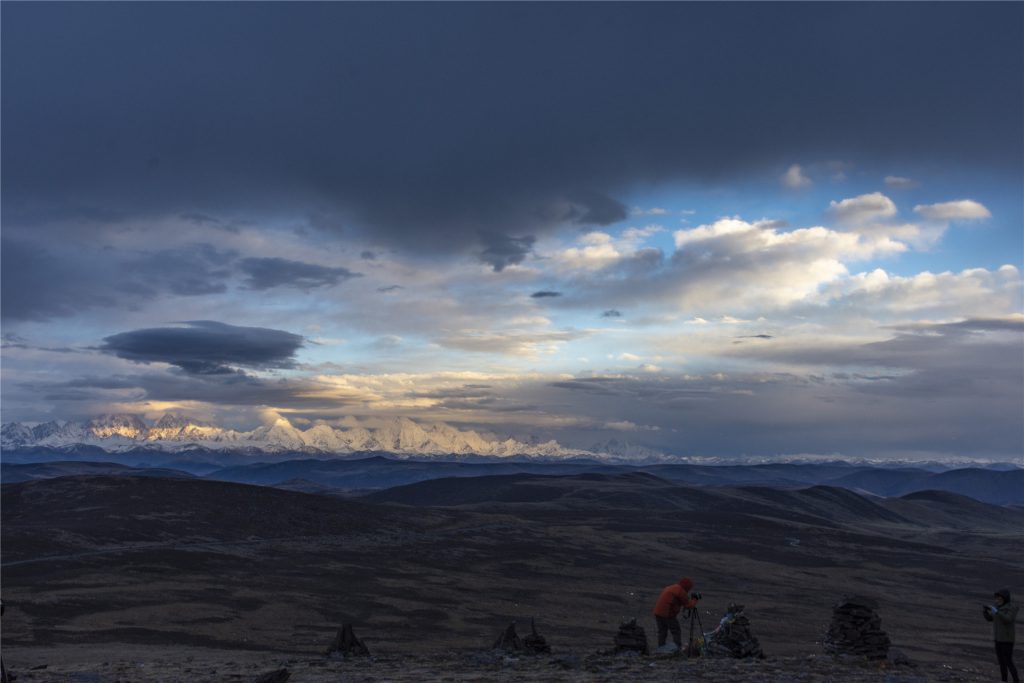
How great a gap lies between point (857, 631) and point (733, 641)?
355 centimetres

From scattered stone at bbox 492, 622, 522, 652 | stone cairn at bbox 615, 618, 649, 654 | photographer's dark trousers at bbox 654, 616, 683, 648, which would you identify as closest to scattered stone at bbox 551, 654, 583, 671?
stone cairn at bbox 615, 618, 649, 654

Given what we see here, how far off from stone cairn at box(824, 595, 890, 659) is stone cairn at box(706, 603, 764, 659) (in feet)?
7.70

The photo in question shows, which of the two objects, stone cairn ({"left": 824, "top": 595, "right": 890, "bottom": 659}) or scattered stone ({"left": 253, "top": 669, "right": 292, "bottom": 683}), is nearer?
scattered stone ({"left": 253, "top": 669, "right": 292, "bottom": 683})

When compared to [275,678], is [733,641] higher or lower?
higher

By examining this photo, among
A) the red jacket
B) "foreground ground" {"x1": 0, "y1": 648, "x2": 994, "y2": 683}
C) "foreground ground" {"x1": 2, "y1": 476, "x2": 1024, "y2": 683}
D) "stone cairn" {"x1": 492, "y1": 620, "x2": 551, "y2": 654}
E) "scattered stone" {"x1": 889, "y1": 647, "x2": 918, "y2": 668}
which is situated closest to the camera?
"foreground ground" {"x1": 0, "y1": 648, "x2": 994, "y2": 683}

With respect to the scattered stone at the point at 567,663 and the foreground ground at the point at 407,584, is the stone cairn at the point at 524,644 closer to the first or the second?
the foreground ground at the point at 407,584

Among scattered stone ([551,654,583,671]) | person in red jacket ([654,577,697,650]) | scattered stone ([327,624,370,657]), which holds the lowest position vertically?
scattered stone ([327,624,370,657])

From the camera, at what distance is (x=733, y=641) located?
72.1 feet

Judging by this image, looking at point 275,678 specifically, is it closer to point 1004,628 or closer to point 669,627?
point 669,627

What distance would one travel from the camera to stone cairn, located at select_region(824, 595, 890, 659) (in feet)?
72.5

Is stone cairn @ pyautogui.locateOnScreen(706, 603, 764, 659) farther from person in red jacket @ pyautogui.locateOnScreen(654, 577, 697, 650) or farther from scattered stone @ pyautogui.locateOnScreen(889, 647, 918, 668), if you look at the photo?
scattered stone @ pyautogui.locateOnScreen(889, 647, 918, 668)

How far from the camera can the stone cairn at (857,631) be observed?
22109 millimetres

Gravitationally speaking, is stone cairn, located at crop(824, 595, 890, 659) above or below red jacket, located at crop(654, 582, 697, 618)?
below

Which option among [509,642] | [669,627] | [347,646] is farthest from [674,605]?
[347,646]
